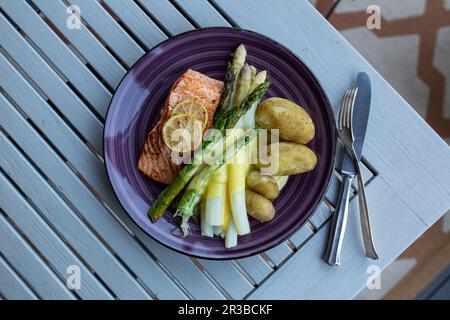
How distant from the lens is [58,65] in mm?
1508

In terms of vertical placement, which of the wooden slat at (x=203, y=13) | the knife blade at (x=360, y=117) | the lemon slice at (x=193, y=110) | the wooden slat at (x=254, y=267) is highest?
the wooden slat at (x=203, y=13)

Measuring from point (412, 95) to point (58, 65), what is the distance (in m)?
1.54

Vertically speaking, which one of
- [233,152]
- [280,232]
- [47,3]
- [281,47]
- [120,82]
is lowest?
[280,232]

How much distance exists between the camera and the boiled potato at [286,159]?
53.9 inches

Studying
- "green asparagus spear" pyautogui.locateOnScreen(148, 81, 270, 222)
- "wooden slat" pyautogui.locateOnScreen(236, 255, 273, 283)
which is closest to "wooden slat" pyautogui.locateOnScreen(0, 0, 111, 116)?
"green asparagus spear" pyautogui.locateOnScreen(148, 81, 270, 222)

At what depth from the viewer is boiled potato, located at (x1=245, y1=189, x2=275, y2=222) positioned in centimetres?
137

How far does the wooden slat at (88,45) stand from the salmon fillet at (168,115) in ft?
0.67

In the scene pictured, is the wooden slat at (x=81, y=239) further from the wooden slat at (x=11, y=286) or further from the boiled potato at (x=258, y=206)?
the boiled potato at (x=258, y=206)

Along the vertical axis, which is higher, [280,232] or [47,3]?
[47,3]

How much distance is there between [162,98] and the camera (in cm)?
146

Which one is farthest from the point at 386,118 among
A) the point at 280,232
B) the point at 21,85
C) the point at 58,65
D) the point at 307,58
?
the point at 21,85

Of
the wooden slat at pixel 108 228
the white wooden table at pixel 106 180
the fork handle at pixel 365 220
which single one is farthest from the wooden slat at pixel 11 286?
the fork handle at pixel 365 220

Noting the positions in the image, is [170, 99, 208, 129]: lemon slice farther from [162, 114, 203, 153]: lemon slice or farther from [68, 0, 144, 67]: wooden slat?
[68, 0, 144, 67]: wooden slat
